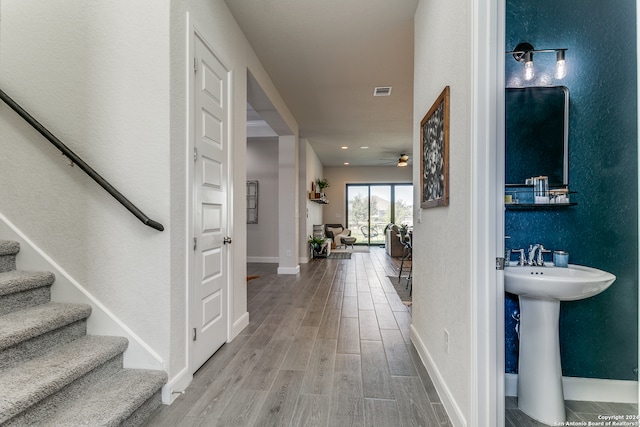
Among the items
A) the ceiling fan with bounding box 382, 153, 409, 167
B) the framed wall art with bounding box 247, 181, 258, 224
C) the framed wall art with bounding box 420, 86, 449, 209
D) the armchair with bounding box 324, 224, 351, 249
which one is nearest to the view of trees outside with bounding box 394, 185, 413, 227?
the ceiling fan with bounding box 382, 153, 409, 167

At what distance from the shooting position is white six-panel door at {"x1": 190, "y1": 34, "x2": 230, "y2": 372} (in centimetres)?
208

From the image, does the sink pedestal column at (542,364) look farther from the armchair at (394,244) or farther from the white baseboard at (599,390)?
the armchair at (394,244)

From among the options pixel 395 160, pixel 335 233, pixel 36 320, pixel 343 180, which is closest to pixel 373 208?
pixel 343 180

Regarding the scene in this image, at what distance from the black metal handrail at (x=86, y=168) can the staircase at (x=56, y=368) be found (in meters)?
0.67

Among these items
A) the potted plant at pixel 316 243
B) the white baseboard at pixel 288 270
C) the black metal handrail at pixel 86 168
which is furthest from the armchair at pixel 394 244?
the black metal handrail at pixel 86 168

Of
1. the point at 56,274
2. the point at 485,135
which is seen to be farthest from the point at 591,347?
the point at 56,274

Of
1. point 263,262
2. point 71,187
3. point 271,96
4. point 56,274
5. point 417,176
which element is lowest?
point 263,262

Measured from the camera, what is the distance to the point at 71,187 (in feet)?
5.97

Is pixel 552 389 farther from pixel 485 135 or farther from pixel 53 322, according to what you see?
pixel 53 322

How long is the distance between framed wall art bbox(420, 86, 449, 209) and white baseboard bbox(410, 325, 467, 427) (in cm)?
104

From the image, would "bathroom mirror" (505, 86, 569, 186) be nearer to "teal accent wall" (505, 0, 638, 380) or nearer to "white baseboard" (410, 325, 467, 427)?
"teal accent wall" (505, 0, 638, 380)

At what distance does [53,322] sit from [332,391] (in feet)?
5.19

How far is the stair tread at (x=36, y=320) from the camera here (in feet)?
4.60

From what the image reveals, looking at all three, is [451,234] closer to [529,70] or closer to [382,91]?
[529,70]
